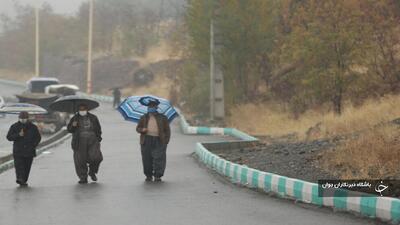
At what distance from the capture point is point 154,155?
18297 millimetres

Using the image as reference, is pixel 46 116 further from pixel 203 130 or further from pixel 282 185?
pixel 282 185

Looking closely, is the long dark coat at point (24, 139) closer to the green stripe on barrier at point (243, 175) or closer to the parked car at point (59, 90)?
the green stripe on barrier at point (243, 175)

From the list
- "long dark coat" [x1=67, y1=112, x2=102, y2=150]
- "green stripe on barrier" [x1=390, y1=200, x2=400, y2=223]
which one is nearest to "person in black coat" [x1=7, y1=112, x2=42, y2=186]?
"long dark coat" [x1=67, y1=112, x2=102, y2=150]

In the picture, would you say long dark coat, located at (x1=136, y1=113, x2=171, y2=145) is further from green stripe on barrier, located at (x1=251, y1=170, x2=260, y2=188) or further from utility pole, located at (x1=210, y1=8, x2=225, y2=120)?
utility pole, located at (x1=210, y1=8, x2=225, y2=120)

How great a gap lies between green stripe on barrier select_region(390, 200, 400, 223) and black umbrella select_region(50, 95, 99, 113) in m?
9.17

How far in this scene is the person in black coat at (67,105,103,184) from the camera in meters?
18.0

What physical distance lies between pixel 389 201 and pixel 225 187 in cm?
588

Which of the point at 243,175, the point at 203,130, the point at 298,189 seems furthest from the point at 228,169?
the point at 203,130

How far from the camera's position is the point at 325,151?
780 inches

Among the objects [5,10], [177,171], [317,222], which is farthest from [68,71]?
[317,222]

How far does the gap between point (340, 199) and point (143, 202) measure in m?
3.54

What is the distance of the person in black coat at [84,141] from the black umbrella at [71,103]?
1.82 ft

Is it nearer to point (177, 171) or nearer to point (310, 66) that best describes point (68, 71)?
point (310, 66)

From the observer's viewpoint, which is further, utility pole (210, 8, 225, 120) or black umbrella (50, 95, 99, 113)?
utility pole (210, 8, 225, 120)
